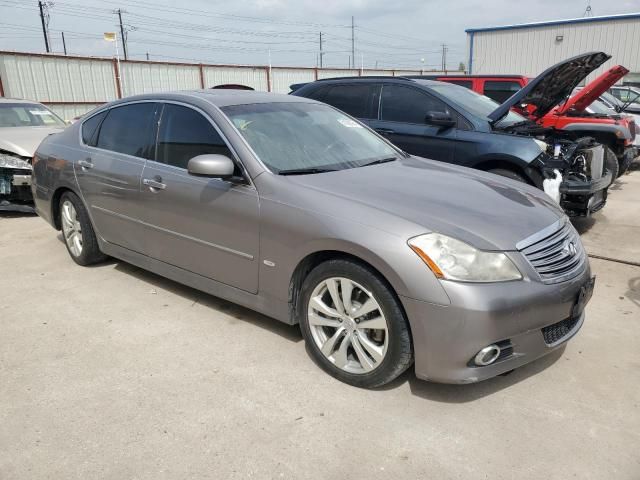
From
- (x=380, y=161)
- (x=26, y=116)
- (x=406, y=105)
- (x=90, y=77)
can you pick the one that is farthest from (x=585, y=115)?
(x=90, y=77)

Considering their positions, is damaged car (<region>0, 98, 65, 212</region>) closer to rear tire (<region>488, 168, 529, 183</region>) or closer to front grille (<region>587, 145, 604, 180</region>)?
rear tire (<region>488, 168, 529, 183</region>)

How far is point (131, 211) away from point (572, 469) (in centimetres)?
334

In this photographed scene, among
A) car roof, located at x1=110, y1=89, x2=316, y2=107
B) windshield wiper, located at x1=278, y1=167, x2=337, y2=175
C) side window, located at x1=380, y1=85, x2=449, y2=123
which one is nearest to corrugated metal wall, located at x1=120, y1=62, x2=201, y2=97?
side window, located at x1=380, y1=85, x2=449, y2=123

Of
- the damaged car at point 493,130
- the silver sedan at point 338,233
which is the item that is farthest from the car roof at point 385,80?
the silver sedan at point 338,233

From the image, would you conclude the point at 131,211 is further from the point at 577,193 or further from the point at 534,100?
the point at 534,100

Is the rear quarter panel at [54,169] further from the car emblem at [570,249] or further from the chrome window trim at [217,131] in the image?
the car emblem at [570,249]

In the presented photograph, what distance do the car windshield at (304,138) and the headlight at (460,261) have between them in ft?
A: 3.49

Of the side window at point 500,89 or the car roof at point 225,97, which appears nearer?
the car roof at point 225,97

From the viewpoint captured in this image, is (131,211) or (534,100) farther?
(534,100)

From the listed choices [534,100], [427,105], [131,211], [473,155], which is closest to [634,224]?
[534,100]

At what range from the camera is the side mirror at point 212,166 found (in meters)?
3.23

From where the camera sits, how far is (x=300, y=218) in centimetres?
303

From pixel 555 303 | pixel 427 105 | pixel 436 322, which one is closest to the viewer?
pixel 436 322

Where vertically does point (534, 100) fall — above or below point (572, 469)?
above
